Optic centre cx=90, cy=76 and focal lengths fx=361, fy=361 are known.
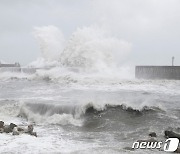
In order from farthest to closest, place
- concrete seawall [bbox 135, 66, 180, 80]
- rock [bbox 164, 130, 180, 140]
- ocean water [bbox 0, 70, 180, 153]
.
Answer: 1. concrete seawall [bbox 135, 66, 180, 80]
2. rock [bbox 164, 130, 180, 140]
3. ocean water [bbox 0, 70, 180, 153]

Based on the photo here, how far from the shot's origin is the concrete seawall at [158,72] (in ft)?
109

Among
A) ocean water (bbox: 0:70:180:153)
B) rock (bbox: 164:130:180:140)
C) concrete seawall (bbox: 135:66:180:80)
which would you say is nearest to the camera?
ocean water (bbox: 0:70:180:153)

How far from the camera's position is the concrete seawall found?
109ft

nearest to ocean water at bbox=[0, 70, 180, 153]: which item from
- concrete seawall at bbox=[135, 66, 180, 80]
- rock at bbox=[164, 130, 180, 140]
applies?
rock at bbox=[164, 130, 180, 140]

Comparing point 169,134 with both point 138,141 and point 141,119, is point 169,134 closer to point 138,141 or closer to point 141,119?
point 138,141

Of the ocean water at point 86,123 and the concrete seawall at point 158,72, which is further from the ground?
the concrete seawall at point 158,72

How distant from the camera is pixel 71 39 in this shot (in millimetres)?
Result: 41406

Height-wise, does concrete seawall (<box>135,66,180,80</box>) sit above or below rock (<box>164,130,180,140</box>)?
above

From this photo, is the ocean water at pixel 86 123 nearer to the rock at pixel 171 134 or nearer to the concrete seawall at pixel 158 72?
the rock at pixel 171 134

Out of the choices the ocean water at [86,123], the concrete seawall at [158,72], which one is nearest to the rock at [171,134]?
the ocean water at [86,123]

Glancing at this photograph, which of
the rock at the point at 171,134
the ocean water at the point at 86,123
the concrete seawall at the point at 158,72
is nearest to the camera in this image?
the ocean water at the point at 86,123

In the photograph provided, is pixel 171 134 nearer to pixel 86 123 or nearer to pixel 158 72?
pixel 86 123

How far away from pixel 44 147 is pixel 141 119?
4721 millimetres

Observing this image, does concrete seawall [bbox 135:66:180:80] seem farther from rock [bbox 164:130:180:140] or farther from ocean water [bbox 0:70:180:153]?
rock [bbox 164:130:180:140]
